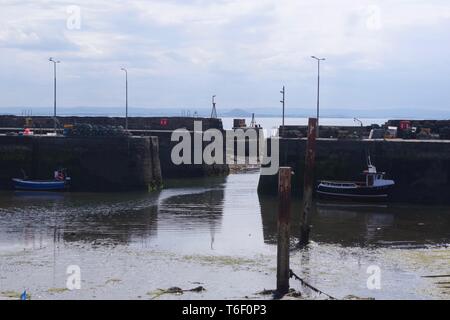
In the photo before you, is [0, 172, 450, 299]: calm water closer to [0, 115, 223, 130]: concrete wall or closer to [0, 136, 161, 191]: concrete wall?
[0, 136, 161, 191]: concrete wall

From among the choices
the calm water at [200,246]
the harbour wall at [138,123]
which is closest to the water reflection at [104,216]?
the calm water at [200,246]

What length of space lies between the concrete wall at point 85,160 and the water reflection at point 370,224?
22.8 ft

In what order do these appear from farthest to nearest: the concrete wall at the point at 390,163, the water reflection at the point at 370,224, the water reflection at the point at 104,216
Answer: the concrete wall at the point at 390,163 < the water reflection at the point at 370,224 < the water reflection at the point at 104,216

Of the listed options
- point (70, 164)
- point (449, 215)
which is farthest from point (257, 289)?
point (70, 164)

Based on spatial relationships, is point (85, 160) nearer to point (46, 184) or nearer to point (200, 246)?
point (46, 184)

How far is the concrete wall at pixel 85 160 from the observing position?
138ft

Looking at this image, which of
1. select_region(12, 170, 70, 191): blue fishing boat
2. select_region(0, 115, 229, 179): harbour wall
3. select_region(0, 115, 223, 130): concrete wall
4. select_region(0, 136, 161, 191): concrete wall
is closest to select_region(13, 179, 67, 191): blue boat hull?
select_region(12, 170, 70, 191): blue fishing boat

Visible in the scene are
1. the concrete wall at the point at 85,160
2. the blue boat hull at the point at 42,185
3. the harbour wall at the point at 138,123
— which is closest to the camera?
the blue boat hull at the point at 42,185

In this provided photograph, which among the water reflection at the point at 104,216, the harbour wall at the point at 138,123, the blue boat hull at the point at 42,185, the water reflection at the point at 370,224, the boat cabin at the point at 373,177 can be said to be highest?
the harbour wall at the point at 138,123

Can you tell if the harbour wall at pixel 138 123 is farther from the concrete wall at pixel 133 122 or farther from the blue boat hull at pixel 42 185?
the blue boat hull at pixel 42 185

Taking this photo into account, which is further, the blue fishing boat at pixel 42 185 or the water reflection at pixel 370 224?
the blue fishing boat at pixel 42 185

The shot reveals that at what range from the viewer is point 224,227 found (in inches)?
1217

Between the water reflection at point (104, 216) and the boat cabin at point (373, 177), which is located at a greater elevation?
the boat cabin at point (373, 177)

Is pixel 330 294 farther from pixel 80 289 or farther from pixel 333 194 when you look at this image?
pixel 333 194
